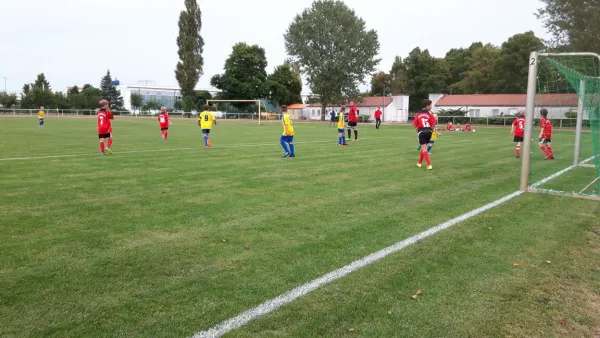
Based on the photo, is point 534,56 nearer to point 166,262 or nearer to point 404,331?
point 404,331

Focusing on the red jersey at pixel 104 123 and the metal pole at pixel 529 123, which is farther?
the red jersey at pixel 104 123

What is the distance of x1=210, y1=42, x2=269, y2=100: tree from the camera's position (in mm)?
72250

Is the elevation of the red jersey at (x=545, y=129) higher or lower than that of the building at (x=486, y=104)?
lower

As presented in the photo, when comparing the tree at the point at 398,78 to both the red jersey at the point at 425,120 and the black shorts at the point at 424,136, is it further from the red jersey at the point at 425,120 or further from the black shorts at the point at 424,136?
the black shorts at the point at 424,136

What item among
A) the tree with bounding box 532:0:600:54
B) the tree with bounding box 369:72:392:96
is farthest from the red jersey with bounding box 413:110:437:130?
the tree with bounding box 369:72:392:96

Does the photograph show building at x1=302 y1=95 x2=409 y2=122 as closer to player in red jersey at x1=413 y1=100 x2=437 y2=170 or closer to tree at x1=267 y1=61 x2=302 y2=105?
tree at x1=267 y1=61 x2=302 y2=105

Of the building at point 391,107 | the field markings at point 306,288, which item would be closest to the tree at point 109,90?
the building at point 391,107

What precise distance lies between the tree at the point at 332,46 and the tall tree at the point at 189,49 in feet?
55.0

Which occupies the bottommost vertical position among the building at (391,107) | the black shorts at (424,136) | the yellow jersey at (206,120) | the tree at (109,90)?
the black shorts at (424,136)

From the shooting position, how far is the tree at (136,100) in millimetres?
82319

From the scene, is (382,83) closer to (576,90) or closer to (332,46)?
(332,46)

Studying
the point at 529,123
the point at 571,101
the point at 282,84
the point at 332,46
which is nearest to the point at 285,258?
the point at 529,123

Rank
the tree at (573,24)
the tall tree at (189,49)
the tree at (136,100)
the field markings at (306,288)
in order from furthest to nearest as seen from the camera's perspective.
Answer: the tree at (136,100), the tall tree at (189,49), the tree at (573,24), the field markings at (306,288)

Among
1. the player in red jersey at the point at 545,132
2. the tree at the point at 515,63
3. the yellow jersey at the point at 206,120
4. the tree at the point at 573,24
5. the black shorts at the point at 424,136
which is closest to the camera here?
the black shorts at the point at 424,136
